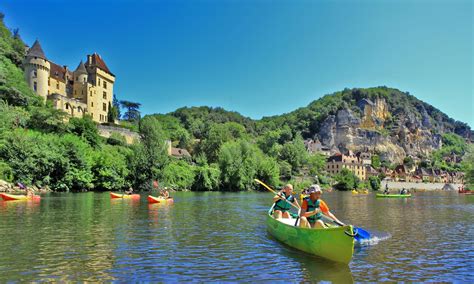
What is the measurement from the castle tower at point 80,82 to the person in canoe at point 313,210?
85.4m

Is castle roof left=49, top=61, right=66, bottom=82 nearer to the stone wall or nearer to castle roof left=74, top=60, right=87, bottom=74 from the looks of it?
castle roof left=74, top=60, right=87, bottom=74

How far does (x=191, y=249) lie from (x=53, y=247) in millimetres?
5078

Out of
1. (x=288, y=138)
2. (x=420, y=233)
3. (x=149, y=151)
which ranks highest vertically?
(x=288, y=138)

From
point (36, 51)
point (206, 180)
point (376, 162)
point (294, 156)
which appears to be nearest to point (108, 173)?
point (206, 180)

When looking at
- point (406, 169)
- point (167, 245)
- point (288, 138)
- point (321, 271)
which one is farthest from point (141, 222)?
point (406, 169)

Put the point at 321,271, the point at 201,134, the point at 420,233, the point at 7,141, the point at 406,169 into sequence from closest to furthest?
the point at 321,271 → the point at 420,233 → the point at 7,141 → the point at 201,134 → the point at 406,169

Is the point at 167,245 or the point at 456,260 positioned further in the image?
the point at 167,245

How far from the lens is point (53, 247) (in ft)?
46.4

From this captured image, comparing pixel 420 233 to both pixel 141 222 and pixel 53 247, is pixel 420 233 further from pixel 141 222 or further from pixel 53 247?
pixel 53 247

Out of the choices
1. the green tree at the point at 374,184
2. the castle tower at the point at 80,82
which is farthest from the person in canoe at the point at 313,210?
the green tree at the point at 374,184

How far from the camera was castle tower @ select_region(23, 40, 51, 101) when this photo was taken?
80500 millimetres

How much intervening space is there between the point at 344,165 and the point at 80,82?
9984 cm

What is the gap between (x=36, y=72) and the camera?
3187 inches

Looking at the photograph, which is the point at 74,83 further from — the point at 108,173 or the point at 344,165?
the point at 344,165
